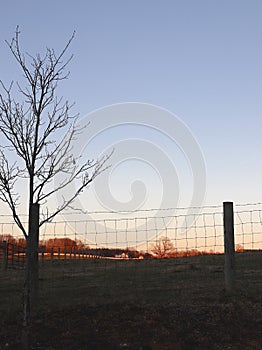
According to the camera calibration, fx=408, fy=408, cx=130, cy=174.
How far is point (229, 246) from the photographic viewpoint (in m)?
9.45

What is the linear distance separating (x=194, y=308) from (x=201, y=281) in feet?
12.7

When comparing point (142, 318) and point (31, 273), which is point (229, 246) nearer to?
point (142, 318)

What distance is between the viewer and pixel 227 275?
366 inches

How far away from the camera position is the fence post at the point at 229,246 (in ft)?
30.3

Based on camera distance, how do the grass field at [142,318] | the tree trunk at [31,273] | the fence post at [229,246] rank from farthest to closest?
the fence post at [229,246] → the grass field at [142,318] → the tree trunk at [31,273]

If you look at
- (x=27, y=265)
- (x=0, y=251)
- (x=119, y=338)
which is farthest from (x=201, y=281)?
(x=0, y=251)

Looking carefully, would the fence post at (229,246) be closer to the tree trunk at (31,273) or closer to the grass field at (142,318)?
the grass field at (142,318)

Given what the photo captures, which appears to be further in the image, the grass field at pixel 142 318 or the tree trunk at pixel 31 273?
the grass field at pixel 142 318

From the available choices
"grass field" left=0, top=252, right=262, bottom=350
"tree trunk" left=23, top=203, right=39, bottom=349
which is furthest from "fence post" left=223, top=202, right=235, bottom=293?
"tree trunk" left=23, top=203, right=39, bottom=349

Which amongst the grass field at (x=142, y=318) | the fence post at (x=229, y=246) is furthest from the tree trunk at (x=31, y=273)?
the fence post at (x=229, y=246)

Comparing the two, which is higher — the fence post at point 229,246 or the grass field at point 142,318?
the fence post at point 229,246

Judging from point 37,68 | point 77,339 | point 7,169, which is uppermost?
point 37,68

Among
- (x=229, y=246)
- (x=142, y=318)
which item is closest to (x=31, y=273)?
(x=142, y=318)

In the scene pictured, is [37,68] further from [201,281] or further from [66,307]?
[201,281]
